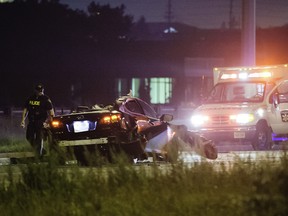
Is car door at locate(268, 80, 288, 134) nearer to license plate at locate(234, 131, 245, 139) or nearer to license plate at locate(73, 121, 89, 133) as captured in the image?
license plate at locate(234, 131, 245, 139)

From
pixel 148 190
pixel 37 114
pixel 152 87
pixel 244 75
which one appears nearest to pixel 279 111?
pixel 244 75

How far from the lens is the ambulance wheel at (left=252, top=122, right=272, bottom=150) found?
19.8m

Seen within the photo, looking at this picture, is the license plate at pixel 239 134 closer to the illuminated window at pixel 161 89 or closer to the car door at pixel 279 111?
the car door at pixel 279 111

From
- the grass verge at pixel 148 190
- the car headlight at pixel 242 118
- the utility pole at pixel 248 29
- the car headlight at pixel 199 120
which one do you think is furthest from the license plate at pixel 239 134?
the grass verge at pixel 148 190

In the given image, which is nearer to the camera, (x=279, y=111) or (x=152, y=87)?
(x=279, y=111)

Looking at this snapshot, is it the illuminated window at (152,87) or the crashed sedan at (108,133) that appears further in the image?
the illuminated window at (152,87)

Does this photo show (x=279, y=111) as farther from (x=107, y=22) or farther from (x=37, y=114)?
(x=107, y=22)

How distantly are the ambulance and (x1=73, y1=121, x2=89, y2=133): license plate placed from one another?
6.34 metres

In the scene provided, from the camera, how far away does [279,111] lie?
20531 mm

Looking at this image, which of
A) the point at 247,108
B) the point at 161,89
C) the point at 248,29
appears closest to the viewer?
the point at 247,108

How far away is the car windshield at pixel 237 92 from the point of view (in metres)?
20.6

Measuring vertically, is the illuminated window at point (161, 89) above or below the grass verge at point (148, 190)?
above

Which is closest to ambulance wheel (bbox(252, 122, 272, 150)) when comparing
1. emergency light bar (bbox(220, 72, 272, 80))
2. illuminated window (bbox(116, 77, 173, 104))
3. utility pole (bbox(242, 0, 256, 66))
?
emergency light bar (bbox(220, 72, 272, 80))

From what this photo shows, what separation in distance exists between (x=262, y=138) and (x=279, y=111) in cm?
106
